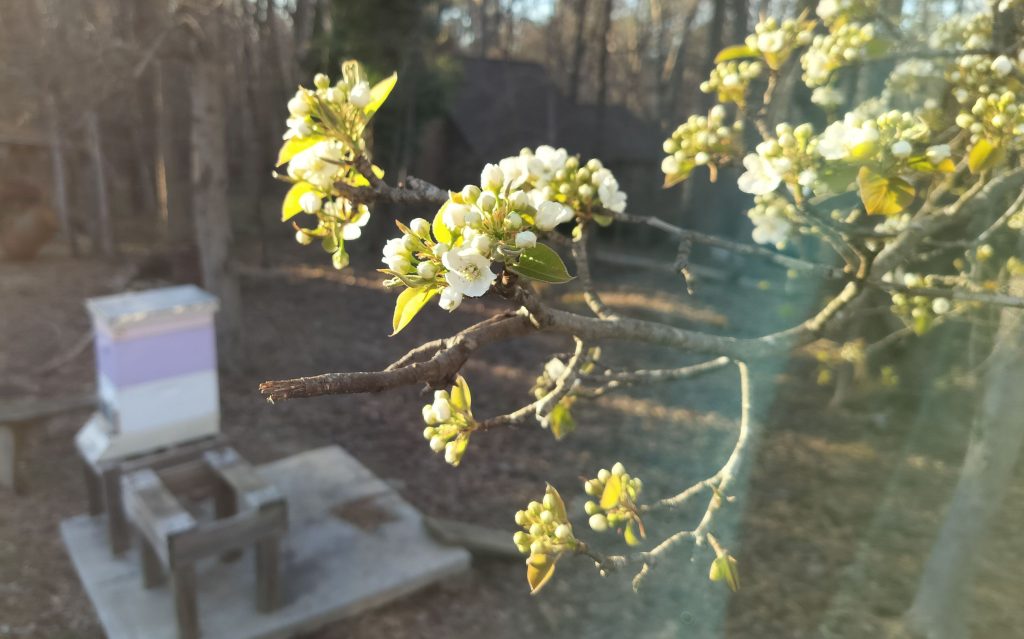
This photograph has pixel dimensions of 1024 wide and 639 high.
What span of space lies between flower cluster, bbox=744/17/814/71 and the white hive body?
9.97ft

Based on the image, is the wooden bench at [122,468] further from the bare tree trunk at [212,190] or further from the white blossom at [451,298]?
the white blossom at [451,298]

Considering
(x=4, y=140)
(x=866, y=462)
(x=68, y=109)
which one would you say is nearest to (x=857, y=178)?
(x=866, y=462)

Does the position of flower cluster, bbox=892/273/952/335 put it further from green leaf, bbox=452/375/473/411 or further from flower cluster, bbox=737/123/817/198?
green leaf, bbox=452/375/473/411

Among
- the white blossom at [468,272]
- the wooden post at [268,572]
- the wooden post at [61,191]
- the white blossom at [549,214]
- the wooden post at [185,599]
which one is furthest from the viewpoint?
the wooden post at [61,191]

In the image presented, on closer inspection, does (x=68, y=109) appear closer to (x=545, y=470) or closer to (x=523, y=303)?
(x=545, y=470)

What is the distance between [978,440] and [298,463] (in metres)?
3.84

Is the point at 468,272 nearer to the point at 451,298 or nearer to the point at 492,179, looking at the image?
the point at 451,298

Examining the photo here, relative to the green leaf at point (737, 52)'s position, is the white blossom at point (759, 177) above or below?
below

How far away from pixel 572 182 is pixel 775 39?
2.05 feet

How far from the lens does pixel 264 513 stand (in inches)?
130

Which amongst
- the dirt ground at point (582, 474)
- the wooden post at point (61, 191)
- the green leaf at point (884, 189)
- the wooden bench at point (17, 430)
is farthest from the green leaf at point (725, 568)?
the wooden post at point (61, 191)

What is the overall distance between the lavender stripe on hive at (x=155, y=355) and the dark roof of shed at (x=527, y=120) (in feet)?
37.2

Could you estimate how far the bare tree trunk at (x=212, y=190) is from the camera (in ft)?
19.6

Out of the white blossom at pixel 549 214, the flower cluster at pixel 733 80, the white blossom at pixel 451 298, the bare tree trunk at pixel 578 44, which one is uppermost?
the bare tree trunk at pixel 578 44
